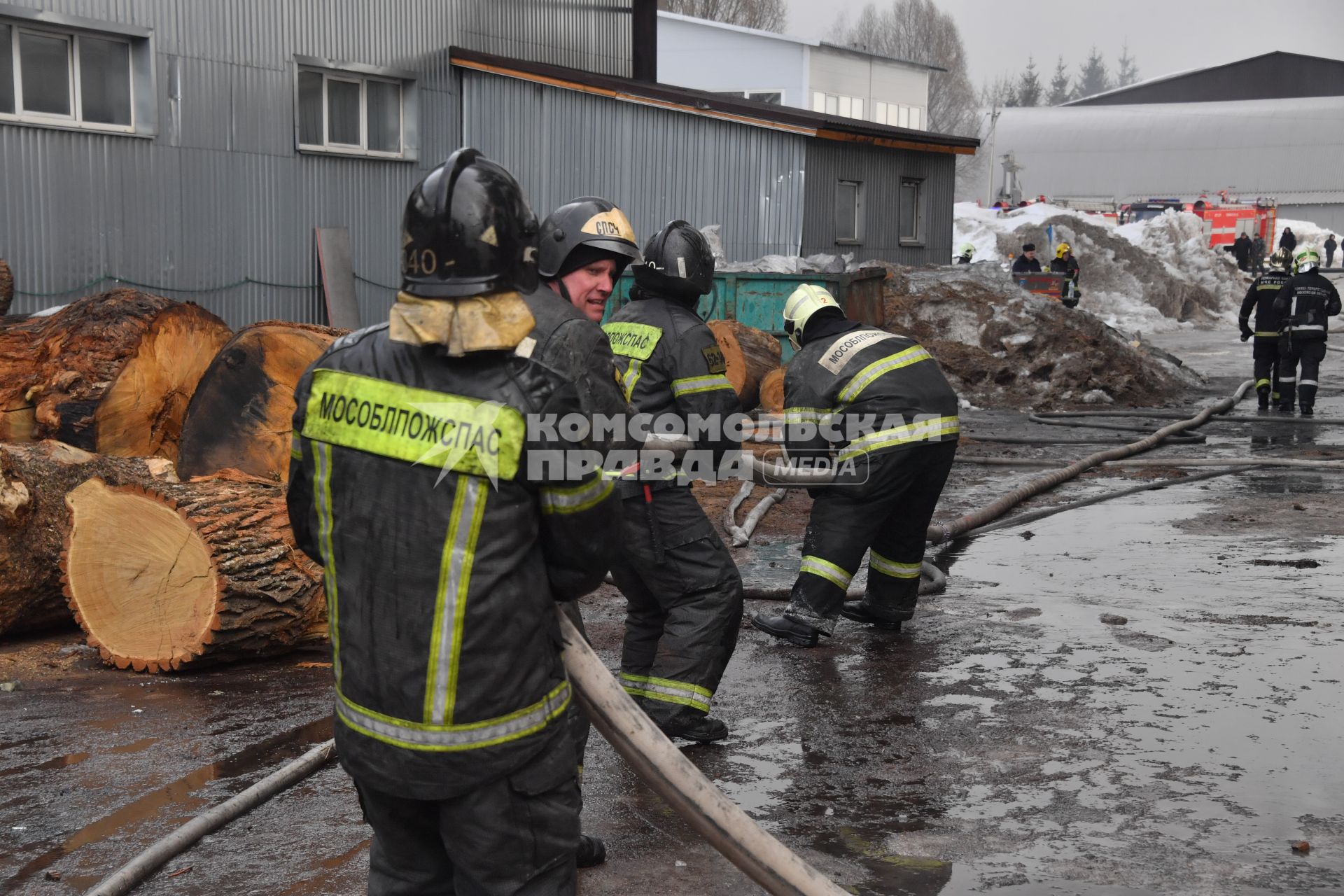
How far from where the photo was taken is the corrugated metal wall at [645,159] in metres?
16.4

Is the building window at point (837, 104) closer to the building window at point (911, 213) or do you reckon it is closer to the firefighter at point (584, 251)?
the building window at point (911, 213)

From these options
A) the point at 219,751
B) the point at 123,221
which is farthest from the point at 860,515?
the point at 123,221

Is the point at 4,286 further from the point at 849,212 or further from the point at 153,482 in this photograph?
the point at 849,212

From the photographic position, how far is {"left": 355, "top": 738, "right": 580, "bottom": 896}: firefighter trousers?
2457 millimetres

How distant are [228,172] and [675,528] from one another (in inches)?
410

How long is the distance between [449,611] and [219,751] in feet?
8.42

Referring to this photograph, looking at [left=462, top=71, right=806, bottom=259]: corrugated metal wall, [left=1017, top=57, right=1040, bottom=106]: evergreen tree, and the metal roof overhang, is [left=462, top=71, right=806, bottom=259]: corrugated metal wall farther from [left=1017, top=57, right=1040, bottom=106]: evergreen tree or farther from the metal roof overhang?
[left=1017, top=57, right=1040, bottom=106]: evergreen tree

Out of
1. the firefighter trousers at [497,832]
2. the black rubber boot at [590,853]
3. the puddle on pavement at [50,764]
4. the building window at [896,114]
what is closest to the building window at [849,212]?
the puddle on pavement at [50,764]

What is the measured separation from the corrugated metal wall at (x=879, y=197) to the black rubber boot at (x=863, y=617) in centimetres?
1249

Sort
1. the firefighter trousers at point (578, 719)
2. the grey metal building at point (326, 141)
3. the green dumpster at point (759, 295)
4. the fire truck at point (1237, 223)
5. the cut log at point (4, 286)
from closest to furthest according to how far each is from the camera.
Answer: the firefighter trousers at point (578, 719)
the cut log at point (4, 286)
the grey metal building at point (326, 141)
the green dumpster at point (759, 295)
the fire truck at point (1237, 223)

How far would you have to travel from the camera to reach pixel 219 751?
458 cm

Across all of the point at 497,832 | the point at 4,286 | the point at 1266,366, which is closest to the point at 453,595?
the point at 497,832

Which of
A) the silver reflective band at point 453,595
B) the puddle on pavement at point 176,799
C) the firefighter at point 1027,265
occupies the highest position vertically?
the firefighter at point 1027,265

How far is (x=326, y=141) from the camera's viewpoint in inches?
576
